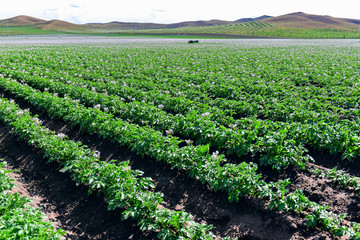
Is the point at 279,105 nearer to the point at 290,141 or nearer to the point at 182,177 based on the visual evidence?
the point at 290,141

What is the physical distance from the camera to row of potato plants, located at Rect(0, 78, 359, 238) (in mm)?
4379

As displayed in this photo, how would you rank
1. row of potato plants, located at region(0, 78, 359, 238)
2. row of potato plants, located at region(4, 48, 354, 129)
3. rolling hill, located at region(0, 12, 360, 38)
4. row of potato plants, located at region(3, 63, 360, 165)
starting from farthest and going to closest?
rolling hill, located at region(0, 12, 360, 38)
row of potato plants, located at region(4, 48, 354, 129)
row of potato plants, located at region(3, 63, 360, 165)
row of potato plants, located at region(0, 78, 359, 238)

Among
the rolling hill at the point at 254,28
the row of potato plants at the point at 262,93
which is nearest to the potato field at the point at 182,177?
the row of potato plants at the point at 262,93

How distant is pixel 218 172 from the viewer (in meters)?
5.25

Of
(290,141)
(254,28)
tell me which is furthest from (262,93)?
(254,28)

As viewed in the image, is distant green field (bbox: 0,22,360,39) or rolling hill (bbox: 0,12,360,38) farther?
rolling hill (bbox: 0,12,360,38)

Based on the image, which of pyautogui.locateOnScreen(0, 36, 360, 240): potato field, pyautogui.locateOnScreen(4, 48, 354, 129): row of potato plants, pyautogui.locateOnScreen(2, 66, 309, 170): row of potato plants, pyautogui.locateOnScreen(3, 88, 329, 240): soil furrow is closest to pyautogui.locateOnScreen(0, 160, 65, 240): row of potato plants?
pyautogui.locateOnScreen(0, 36, 360, 240): potato field

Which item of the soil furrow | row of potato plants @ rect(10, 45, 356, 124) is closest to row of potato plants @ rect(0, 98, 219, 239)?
the soil furrow

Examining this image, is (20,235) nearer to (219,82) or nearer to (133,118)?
(133,118)

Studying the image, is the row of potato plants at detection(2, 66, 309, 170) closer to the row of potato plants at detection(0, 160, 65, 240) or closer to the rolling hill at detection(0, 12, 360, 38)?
the row of potato plants at detection(0, 160, 65, 240)

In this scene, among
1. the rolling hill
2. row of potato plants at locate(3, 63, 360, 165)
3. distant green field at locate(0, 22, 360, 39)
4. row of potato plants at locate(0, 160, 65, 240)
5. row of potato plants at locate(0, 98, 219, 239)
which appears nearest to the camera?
row of potato plants at locate(0, 160, 65, 240)

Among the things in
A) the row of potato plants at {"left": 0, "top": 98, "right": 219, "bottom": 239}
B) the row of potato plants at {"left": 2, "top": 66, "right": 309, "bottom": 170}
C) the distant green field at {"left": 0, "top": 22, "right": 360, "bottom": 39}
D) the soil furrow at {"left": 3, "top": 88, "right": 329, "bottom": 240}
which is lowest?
the soil furrow at {"left": 3, "top": 88, "right": 329, "bottom": 240}

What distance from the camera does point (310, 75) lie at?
1570 centimetres

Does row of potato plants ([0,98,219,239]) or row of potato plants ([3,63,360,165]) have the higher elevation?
row of potato plants ([3,63,360,165])
